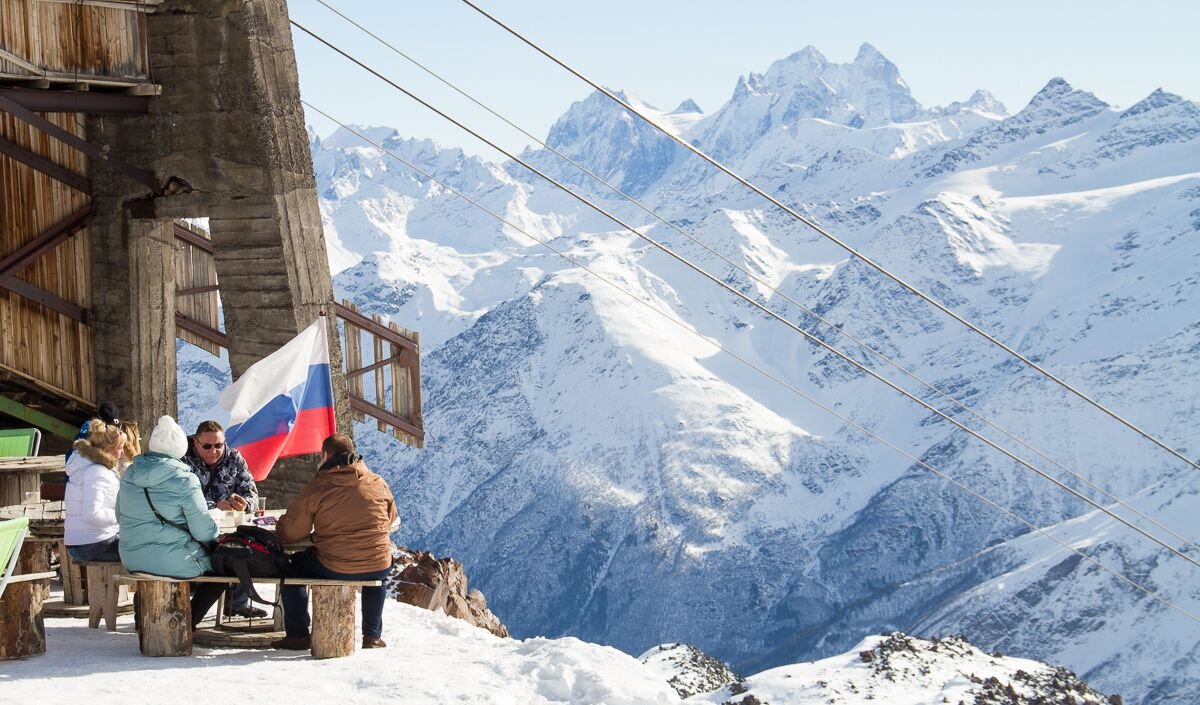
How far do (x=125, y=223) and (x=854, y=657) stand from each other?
52.7ft

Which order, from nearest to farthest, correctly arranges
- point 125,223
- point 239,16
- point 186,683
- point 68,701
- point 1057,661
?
1. point 68,701
2. point 186,683
3. point 239,16
4. point 125,223
5. point 1057,661

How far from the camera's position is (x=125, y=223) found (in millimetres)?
13469

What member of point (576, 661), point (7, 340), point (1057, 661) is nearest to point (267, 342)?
point (7, 340)

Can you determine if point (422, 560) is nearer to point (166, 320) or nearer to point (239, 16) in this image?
point (166, 320)

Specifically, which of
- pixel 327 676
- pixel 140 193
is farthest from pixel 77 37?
pixel 327 676

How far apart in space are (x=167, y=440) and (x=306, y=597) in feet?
4.77

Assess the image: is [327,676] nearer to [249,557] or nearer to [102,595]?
[249,557]

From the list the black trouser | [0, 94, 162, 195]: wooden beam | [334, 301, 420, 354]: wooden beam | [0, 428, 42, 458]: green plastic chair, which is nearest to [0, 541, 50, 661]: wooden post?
the black trouser

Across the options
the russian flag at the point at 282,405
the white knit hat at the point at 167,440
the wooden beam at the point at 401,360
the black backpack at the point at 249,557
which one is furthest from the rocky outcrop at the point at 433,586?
the white knit hat at the point at 167,440

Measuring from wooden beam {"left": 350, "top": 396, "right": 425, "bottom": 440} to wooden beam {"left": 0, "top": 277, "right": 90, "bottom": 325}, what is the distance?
Result: 13.1 ft

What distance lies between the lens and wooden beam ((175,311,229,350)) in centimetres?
1708

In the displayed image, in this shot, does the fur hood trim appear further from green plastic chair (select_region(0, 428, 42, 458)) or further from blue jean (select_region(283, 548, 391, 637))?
green plastic chair (select_region(0, 428, 42, 458))

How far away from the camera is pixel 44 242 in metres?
13.5

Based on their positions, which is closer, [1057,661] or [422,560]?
[422,560]
